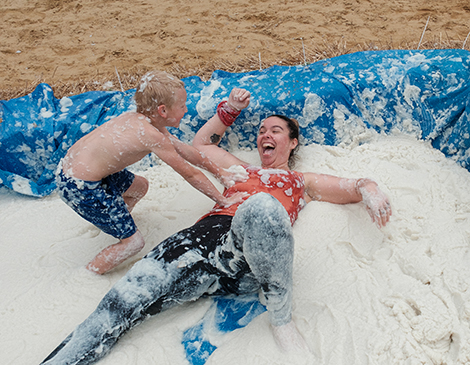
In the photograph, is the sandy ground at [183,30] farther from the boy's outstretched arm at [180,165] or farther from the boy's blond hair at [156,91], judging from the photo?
the boy's outstretched arm at [180,165]

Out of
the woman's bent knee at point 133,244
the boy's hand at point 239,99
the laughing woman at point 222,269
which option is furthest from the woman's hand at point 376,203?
the woman's bent knee at point 133,244

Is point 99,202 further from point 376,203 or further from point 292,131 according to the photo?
point 376,203

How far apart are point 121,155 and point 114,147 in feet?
0.18

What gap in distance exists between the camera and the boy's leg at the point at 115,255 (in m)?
2.12

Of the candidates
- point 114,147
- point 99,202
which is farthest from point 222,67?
point 99,202

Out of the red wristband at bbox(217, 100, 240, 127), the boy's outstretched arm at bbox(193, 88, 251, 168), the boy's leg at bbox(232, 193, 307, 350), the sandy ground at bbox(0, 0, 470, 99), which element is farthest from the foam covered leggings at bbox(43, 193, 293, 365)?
the sandy ground at bbox(0, 0, 470, 99)

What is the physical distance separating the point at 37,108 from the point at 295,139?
213cm

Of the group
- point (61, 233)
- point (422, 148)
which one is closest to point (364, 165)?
point (422, 148)

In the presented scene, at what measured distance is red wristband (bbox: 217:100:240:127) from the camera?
2752mm

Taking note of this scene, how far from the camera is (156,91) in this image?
6.31 ft

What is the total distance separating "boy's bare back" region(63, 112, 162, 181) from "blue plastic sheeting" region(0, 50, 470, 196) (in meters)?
1.04

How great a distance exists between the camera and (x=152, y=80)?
1929 mm

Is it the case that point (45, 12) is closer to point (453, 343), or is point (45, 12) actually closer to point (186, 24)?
point (186, 24)

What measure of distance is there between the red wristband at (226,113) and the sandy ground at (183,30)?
1666 millimetres
